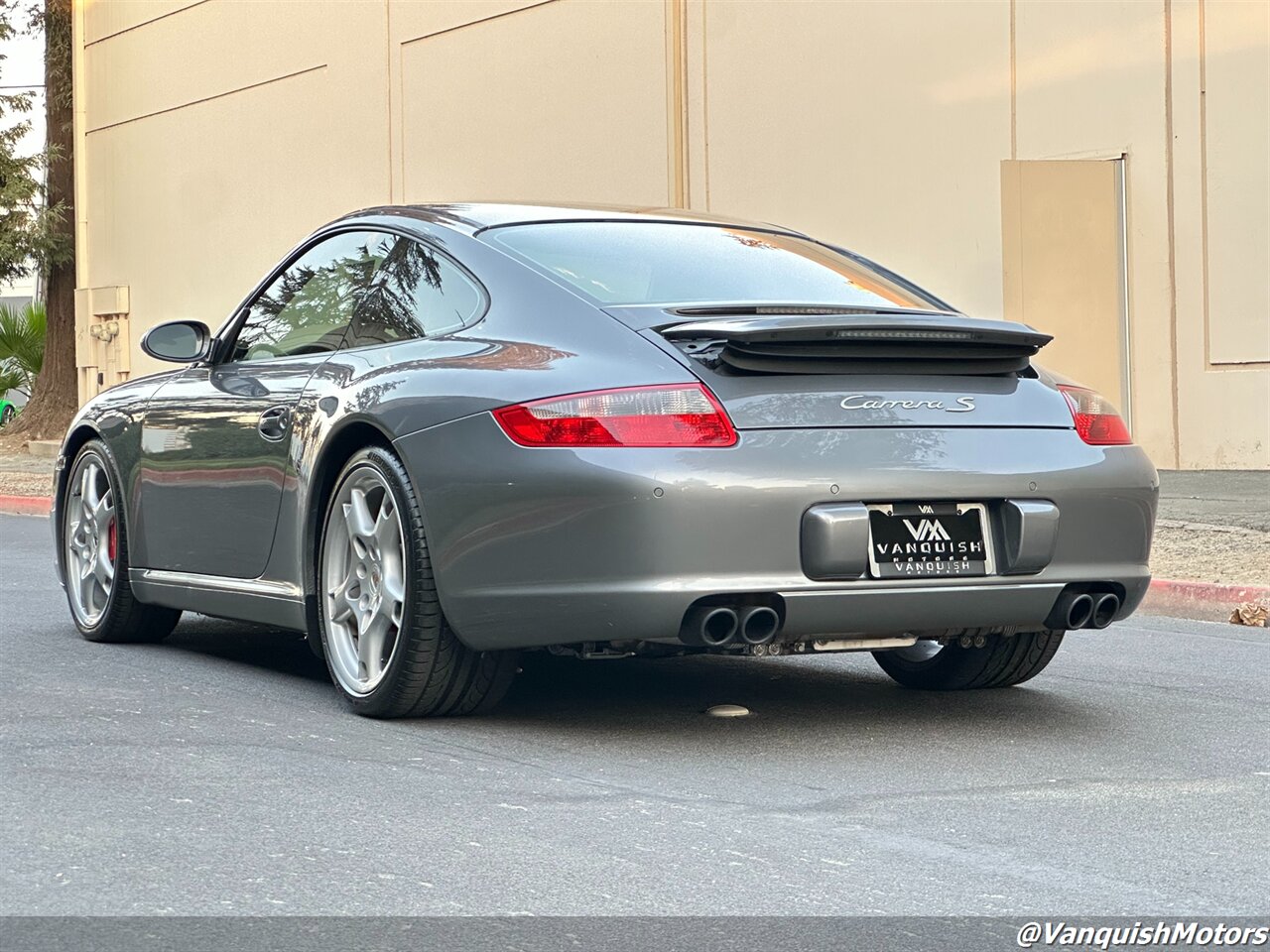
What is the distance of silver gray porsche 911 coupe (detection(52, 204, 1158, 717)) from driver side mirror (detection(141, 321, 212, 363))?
679 millimetres

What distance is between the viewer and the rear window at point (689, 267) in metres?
5.44

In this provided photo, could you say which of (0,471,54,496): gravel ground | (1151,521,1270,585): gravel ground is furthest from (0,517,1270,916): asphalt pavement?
(0,471,54,496): gravel ground

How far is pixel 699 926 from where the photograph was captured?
134 inches

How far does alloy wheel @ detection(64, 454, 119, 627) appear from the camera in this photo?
7121 millimetres

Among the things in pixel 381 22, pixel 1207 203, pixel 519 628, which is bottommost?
pixel 519 628

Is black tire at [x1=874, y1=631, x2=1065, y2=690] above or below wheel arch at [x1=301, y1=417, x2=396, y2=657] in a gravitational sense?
below

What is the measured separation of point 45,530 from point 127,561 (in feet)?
24.1

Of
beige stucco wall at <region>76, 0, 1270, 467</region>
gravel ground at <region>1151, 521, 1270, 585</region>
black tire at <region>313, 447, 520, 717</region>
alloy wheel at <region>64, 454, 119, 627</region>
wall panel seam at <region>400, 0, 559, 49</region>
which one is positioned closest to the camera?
black tire at <region>313, 447, 520, 717</region>

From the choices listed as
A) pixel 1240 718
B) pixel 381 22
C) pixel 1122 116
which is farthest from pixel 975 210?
pixel 1240 718

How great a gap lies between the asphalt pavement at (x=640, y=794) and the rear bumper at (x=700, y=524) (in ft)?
1.20

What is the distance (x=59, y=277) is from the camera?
3048 centimetres

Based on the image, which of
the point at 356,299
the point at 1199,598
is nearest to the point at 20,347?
the point at 1199,598

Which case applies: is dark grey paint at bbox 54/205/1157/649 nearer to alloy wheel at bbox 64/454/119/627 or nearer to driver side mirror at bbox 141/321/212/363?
driver side mirror at bbox 141/321/212/363

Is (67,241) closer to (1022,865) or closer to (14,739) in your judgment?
(14,739)
